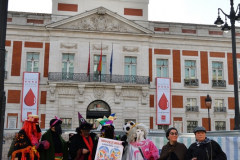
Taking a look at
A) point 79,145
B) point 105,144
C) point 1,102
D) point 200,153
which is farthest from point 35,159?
point 200,153

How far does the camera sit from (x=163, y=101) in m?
22.5

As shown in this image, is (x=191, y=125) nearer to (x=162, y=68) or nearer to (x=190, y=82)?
(x=190, y=82)

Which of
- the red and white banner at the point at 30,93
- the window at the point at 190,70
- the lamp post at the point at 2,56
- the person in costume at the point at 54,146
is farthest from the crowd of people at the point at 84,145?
the window at the point at 190,70

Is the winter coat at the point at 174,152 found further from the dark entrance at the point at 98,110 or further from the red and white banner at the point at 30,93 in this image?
the red and white banner at the point at 30,93

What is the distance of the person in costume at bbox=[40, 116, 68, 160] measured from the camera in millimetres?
5621

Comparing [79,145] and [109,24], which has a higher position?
[109,24]

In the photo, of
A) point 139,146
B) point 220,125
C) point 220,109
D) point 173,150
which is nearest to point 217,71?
point 220,109

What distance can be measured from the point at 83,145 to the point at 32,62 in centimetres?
1731

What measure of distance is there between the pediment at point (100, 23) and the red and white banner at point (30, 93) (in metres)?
3.83

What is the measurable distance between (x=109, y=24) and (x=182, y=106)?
26.6 feet

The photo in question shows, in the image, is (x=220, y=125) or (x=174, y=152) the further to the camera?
(x=220, y=125)

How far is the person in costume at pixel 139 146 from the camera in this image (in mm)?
5613

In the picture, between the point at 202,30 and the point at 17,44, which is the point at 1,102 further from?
the point at 202,30

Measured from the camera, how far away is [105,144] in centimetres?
552
